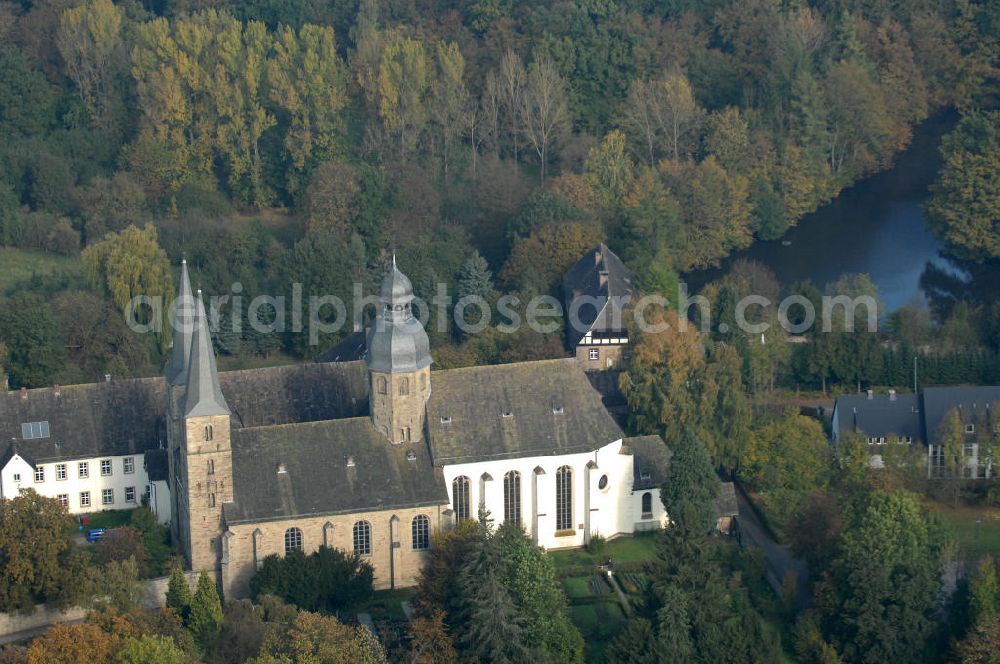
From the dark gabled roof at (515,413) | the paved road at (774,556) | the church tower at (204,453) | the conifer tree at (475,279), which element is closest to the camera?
the church tower at (204,453)

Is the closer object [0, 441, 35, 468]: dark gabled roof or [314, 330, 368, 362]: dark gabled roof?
[0, 441, 35, 468]: dark gabled roof

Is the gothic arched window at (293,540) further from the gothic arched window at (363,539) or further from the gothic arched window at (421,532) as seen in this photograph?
the gothic arched window at (421,532)

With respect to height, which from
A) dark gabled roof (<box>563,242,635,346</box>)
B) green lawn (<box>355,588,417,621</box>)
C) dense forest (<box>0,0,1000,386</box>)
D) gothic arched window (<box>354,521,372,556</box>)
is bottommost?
green lawn (<box>355,588,417,621</box>)

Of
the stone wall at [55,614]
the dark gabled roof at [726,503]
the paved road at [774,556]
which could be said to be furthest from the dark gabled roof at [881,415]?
the stone wall at [55,614]

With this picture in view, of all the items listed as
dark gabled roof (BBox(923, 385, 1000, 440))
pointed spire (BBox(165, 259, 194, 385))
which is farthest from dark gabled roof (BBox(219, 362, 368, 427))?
dark gabled roof (BBox(923, 385, 1000, 440))

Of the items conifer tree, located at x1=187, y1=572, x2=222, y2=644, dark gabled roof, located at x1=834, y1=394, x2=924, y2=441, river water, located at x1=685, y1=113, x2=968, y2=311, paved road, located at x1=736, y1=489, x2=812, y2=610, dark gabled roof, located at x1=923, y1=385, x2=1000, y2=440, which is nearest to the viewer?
conifer tree, located at x1=187, y1=572, x2=222, y2=644

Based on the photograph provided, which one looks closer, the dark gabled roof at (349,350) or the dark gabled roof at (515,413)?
the dark gabled roof at (515,413)

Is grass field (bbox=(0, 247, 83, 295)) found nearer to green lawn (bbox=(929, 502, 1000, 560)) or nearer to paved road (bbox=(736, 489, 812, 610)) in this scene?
paved road (bbox=(736, 489, 812, 610))
